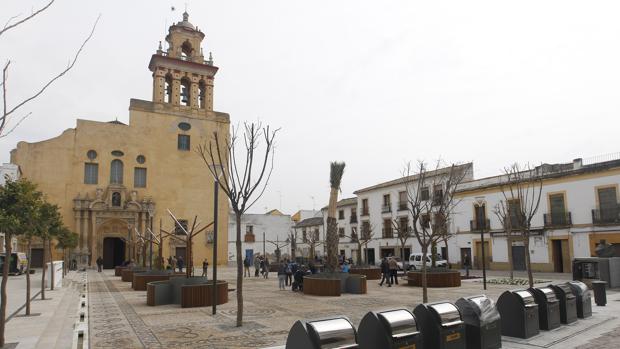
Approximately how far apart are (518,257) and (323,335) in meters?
31.1

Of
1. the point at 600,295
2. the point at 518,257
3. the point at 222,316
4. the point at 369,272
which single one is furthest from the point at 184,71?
the point at 600,295

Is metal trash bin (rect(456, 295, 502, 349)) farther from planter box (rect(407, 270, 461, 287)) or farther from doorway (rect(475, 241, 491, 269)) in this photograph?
doorway (rect(475, 241, 491, 269))

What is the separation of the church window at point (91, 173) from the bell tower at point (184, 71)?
29.4 feet

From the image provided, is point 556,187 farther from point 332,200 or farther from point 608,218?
point 332,200

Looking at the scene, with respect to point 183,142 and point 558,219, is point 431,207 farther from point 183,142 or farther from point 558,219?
point 183,142

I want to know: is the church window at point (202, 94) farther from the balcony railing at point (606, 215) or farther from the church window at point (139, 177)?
the balcony railing at point (606, 215)

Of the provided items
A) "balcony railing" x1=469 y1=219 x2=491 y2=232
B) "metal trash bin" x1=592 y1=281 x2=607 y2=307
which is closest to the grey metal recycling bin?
"metal trash bin" x1=592 y1=281 x2=607 y2=307

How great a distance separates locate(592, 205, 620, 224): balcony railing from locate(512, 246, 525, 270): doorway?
17.1 ft

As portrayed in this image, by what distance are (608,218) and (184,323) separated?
27252 mm

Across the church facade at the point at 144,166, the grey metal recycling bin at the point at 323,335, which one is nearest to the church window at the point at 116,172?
the church facade at the point at 144,166

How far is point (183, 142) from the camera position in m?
47.3

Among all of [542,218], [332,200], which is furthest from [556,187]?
[332,200]

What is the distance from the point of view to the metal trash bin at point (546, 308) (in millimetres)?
9391

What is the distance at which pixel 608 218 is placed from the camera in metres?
27.7
